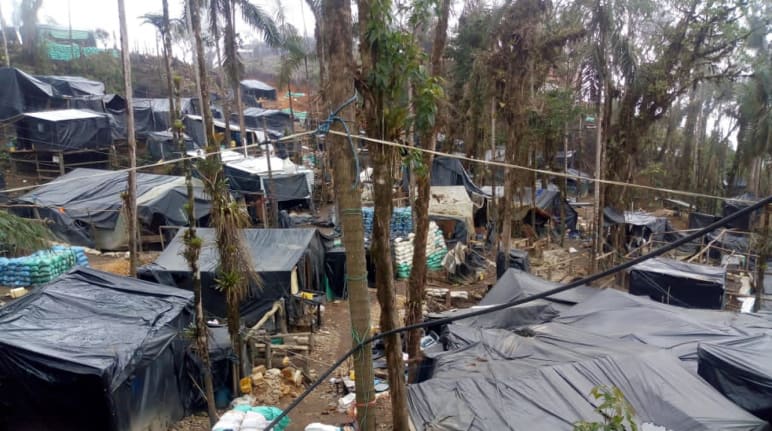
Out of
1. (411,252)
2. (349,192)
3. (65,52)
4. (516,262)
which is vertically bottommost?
(516,262)

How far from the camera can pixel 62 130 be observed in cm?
2373

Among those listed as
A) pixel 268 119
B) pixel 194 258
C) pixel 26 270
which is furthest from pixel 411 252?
pixel 268 119

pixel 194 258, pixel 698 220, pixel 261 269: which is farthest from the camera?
pixel 698 220

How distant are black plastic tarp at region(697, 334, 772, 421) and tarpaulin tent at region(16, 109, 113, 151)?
25332 mm

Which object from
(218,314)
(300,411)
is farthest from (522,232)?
(300,411)

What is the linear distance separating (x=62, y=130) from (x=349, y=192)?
79.1 feet

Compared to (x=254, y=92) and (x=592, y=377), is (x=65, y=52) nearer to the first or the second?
(x=254, y=92)

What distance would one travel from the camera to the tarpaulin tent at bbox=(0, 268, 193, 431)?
7105mm

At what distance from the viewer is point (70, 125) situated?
23875mm

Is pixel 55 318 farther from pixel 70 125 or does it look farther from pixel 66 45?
pixel 66 45

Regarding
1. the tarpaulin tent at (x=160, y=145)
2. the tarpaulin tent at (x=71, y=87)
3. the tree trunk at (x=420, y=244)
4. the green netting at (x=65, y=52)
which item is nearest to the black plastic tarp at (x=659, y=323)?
the tree trunk at (x=420, y=244)

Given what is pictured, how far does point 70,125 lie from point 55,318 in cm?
1878

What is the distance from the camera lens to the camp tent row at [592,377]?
20.3ft

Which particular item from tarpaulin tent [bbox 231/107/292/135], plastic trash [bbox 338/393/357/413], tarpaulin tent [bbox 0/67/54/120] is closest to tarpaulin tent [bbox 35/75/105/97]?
tarpaulin tent [bbox 0/67/54/120]
